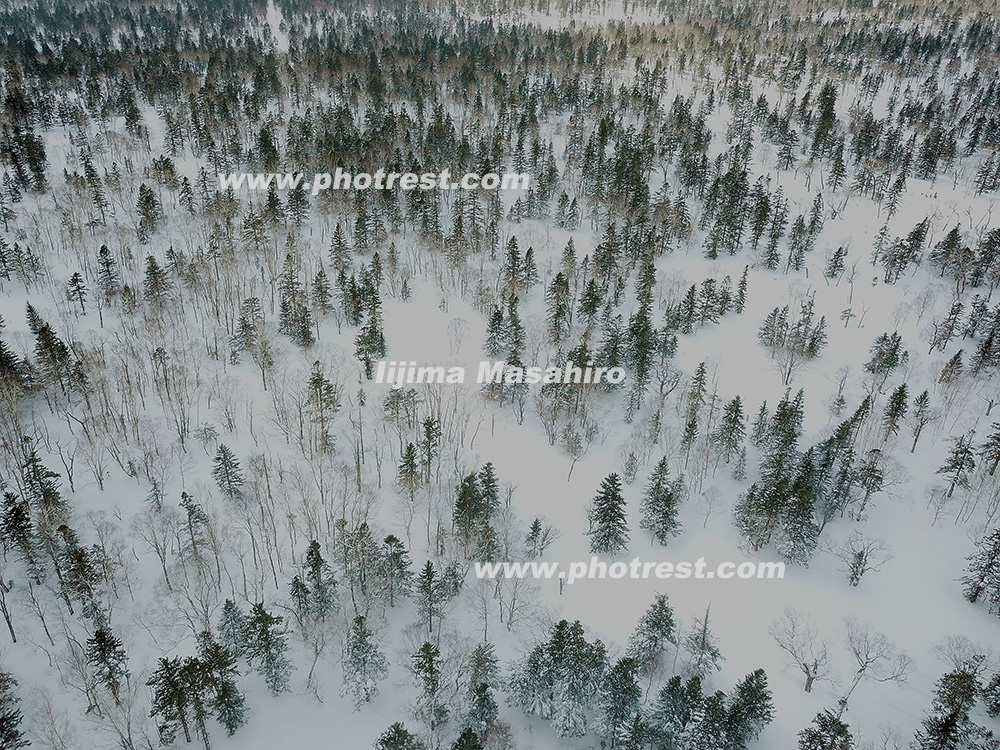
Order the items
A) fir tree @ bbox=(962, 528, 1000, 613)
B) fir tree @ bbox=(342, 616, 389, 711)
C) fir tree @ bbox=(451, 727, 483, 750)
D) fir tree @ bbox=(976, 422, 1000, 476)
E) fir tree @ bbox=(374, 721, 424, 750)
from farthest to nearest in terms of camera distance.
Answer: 1. fir tree @ bbox=(976, 422, 1000, 476)
2. fir tree @ bbox=(962, 528, 1000, 613)
3. fir tree @ bbox=(342, 616, 389, 711)
4. fir tree @ bbox=(374, 721, 424, 750)
5. fir tree @ bbox=(451, 727, 483, 750)

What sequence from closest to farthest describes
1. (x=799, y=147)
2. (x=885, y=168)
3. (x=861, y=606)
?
(x=861, y=606) → (x=885, y=168) → (x=799, y=147)

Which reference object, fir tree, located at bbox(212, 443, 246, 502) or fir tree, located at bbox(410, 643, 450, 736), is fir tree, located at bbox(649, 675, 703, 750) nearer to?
fir tree, located at bbox(410, 643, 450, 736)

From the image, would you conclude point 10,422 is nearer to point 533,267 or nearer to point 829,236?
point 533,267

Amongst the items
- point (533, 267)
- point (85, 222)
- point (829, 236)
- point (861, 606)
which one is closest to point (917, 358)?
point (829, 236)

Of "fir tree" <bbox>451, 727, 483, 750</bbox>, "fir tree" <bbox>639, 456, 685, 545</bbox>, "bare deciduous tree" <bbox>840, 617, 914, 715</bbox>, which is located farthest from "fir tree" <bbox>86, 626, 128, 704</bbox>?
"bare deciduous tree" <bbox>840, 617, 914, 715</bbox>

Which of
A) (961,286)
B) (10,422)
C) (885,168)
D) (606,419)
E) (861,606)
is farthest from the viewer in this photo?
(885,168)

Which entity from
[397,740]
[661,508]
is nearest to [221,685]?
[397,740]

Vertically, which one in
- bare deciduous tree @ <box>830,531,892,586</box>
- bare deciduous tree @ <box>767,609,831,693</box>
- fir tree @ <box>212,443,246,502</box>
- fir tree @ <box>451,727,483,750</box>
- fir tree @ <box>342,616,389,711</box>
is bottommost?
bare deciduous tree @ <box>767,609,831,693</box>

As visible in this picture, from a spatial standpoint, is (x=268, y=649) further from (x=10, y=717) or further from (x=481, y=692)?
(x=481, y=692)

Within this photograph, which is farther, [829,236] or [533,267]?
[829,236]

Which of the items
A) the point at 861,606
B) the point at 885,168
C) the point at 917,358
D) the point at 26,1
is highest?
the point at 26,1
